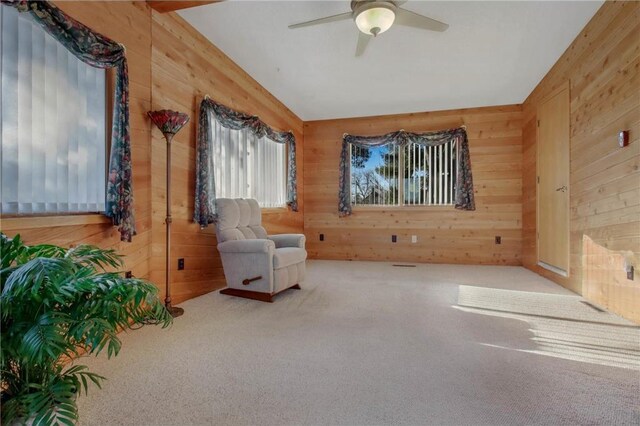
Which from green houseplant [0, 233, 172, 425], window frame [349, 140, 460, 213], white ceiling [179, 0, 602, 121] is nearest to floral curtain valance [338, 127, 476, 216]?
window frame [349, 140, 460, 213]

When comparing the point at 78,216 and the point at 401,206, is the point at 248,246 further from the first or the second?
the point at 401,206

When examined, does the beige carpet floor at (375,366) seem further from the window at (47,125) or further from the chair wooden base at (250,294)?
the window at (47,125)

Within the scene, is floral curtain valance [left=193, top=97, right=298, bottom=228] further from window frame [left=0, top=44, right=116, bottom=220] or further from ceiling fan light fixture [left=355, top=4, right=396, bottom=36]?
ceiling fan light fixture [left=355, top=4, right=396, bottom=36]

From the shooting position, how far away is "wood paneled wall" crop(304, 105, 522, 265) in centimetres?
518

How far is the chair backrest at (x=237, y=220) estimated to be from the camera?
3.23 m

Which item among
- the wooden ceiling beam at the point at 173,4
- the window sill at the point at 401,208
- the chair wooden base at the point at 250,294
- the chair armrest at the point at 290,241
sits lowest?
the chair wooden base at the point at 250,294

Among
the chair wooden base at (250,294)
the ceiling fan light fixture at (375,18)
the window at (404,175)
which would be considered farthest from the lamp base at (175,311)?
the window at (404,175)

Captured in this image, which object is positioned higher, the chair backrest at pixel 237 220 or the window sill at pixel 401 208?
the window sill at pixel 401 208

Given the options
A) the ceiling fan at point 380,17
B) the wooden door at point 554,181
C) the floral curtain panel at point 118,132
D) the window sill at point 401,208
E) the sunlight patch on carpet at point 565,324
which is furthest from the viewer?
the window sill at point 401,208

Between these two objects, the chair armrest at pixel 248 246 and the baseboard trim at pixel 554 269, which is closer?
the chair armrest at pixel 248 246

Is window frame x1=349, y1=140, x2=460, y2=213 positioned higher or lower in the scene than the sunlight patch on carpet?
higher

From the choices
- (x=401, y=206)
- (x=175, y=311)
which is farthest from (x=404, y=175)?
(x=175, y=311)

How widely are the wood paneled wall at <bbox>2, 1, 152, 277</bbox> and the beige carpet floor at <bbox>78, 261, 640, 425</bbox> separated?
655mm

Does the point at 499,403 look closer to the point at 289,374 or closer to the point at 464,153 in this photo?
the point at 289,374
